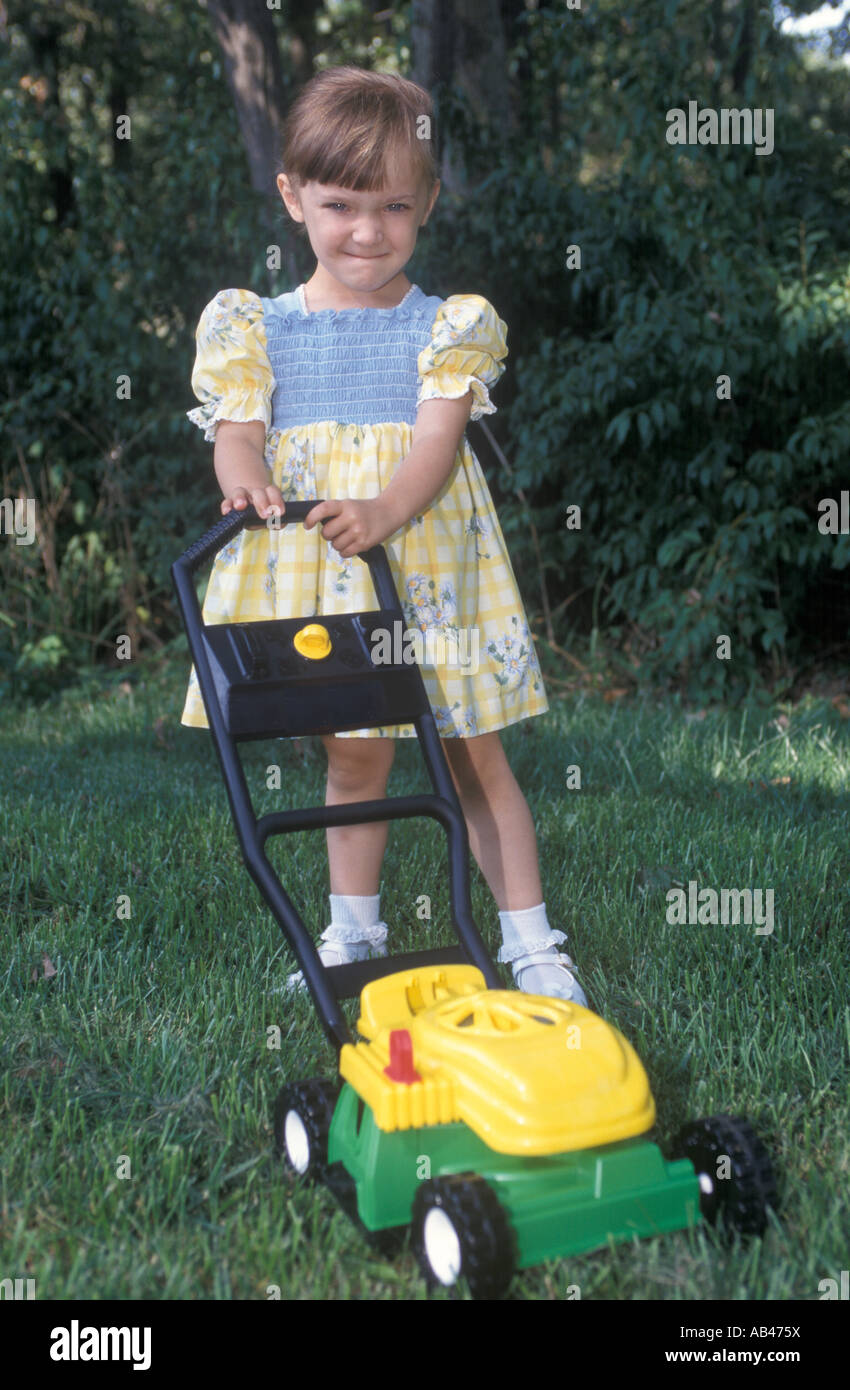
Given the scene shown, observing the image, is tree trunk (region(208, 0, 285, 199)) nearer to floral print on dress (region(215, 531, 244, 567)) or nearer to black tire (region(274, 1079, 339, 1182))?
floral print on dress (region(215, 531, 244, 567))

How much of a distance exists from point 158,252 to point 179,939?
436 centimetres

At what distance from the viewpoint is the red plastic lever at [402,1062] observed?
1.75 meters

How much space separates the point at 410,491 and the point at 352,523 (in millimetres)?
202

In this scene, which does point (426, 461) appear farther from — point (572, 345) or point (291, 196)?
point (572, 345)

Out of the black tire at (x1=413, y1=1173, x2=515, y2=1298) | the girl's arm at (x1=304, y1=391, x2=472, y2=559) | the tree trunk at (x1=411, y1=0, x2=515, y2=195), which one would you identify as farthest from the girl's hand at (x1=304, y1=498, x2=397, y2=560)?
the tree trunk at (x1=411, y1=0, x2=515, y2=195)

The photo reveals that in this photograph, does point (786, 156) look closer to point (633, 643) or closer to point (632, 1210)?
point (633, 643)

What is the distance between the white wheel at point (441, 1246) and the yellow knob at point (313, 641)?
2.97 ft

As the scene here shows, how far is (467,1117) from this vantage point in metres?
1.70

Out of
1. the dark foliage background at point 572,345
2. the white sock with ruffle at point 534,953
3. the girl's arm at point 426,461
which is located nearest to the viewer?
the girl's arm at point 426,461

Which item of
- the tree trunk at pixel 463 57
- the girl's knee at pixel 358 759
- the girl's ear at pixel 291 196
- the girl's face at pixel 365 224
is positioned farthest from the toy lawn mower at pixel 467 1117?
the tree trunk at pixel 463 57

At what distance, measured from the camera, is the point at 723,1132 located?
1801mm

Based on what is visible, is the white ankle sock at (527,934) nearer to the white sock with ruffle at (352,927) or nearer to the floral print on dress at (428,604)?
the white sock with ruffle at (352,927)

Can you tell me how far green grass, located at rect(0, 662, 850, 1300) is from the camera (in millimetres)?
1789

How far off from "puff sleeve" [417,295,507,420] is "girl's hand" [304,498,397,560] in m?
0.36
